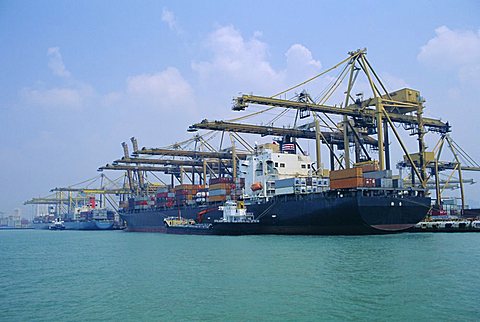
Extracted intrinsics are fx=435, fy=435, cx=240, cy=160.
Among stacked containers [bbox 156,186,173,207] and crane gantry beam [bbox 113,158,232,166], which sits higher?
crane gantry beam [bbox 113,158,232,166]

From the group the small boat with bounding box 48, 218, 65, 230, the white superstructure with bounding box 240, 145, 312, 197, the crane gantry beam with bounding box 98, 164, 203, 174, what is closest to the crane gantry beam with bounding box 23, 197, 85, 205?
the small boat with bounding box 48, 218, 65, 230

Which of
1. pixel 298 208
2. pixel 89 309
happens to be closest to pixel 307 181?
pixel 298 208

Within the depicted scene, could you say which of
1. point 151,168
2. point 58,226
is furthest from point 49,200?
point 151,168

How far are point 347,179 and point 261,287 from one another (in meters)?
21.5

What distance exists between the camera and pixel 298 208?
37.8 metres

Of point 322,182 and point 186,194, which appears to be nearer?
point 322,182

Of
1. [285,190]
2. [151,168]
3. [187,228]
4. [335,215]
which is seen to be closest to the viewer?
[335,215]

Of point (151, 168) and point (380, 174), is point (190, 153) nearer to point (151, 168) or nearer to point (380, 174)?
point (151, 168)

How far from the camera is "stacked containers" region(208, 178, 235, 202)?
51938 mm

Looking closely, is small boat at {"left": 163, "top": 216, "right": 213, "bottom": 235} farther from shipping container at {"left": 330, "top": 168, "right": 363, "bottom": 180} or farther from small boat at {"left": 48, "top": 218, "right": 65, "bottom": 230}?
small boat at {"left": 48, "top": 218, "right": 65, "bottom": 230}

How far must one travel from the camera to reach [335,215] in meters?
35.3

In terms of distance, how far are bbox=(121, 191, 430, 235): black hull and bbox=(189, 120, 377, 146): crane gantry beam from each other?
10.6 meters

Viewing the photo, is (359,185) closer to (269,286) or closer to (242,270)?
(242,270)

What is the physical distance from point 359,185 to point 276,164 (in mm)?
12683
